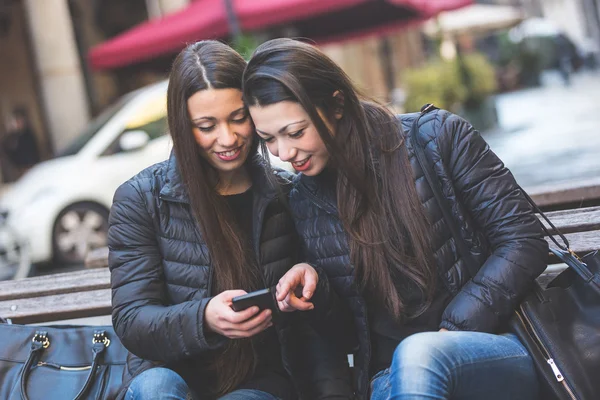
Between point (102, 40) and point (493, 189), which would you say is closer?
point (493, 189)

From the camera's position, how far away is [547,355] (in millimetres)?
2162

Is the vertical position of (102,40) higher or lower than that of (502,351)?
higher

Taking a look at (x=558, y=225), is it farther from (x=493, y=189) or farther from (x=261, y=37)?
(x=261, y=37)

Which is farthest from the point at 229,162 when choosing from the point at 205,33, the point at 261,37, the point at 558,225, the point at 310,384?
the point at 261,37

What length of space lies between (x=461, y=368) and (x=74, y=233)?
656 cm

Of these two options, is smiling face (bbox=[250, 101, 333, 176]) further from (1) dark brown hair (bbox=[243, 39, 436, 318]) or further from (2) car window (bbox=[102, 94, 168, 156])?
(2) car window (bbox=[102, 94, 168, 156])

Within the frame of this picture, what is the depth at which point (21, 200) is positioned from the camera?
8.16m

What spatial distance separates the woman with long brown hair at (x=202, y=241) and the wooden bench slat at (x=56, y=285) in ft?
2.16

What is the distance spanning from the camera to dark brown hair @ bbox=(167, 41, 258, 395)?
97.5 inches

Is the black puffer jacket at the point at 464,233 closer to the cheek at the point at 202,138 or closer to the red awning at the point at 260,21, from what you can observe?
the cheek at the point at 202,138

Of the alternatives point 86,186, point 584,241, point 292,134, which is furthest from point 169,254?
point 86,186

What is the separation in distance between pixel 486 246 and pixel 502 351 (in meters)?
0.38

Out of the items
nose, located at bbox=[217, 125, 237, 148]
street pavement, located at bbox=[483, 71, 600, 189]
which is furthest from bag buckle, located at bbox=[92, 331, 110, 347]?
street pavement, located at bbox=[483, 71, 600, 189]

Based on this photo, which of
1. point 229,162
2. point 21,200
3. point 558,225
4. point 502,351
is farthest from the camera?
point 21,200
